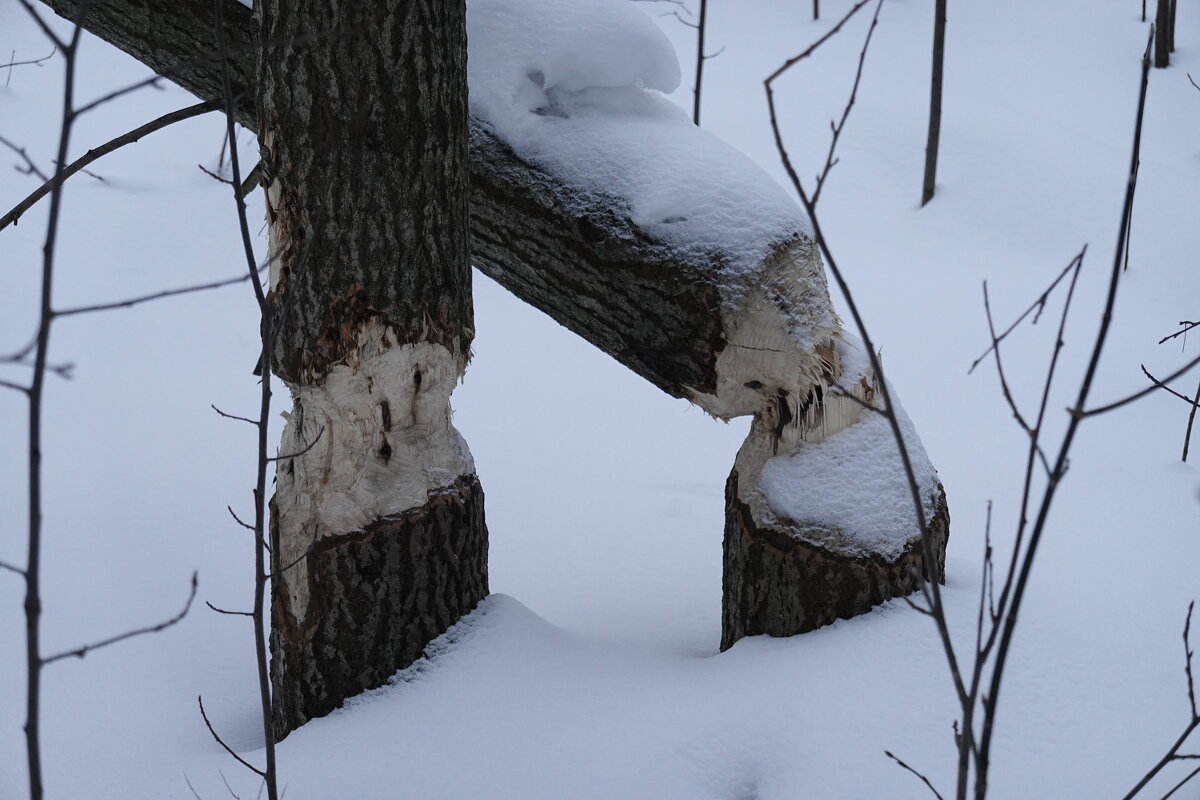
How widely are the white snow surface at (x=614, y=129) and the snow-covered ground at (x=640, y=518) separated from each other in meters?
0.88

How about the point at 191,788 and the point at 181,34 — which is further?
the point at 181,34

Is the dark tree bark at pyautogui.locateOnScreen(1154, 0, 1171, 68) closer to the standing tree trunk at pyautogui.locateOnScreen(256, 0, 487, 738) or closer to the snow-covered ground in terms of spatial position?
the snow-covered ground

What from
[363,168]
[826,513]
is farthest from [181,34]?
[826,513]

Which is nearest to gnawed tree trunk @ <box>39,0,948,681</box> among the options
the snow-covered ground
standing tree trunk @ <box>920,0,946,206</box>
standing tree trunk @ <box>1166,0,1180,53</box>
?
the snow-covered ground

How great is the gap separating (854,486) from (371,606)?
3.46 feet

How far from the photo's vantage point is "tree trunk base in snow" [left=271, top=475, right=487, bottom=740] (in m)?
1.98

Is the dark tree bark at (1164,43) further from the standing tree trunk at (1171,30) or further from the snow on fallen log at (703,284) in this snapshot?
the snow on fallen log at (703,284)

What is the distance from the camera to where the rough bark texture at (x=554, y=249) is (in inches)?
80.4

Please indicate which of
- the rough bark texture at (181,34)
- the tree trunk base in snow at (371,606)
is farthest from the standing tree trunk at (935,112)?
the tree trunk base in snow at (371,606)

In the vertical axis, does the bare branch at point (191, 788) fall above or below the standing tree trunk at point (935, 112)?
below

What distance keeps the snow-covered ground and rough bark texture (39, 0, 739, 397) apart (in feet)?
2.15

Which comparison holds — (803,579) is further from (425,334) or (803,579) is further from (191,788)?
(191,788)

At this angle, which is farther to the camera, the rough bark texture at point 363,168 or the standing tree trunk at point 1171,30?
the standing tree trunk at point 1171,30

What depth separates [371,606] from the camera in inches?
78.8
